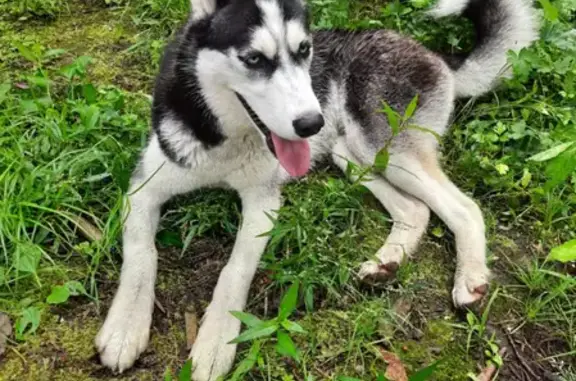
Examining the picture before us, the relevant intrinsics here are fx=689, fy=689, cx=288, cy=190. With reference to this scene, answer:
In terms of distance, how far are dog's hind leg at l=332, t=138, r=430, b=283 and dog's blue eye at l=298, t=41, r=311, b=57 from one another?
2.17 feet

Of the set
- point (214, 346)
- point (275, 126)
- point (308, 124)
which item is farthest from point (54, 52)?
point (214, 346)

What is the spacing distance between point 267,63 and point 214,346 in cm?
101

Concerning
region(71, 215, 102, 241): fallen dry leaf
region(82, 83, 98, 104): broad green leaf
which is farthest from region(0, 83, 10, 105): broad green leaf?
region(71, 215, 102, 241): fallen dry leaf

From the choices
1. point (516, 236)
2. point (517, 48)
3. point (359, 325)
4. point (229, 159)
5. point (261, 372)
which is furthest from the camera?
point (517, 48)

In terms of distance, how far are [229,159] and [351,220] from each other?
597mm

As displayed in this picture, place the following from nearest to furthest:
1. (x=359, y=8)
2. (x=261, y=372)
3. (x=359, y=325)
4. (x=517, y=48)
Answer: (x=261, y=372) → (x=359, y=325) → (x=517, y=48) → (x=359, y=8)

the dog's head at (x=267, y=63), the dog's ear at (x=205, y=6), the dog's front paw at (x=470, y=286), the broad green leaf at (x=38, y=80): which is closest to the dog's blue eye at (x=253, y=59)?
the dog's head at (x=267, y=63)

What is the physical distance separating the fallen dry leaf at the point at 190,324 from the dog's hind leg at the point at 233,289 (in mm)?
69

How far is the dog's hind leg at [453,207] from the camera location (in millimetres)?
2764

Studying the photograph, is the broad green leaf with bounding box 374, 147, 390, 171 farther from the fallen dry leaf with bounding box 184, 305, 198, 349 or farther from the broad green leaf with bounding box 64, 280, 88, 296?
the broad green leaf with bounding box 64, 280, 88, 296

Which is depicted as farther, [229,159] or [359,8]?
[359,8]

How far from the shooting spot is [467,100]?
3.53m

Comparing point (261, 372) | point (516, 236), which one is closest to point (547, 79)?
point (516, 236)

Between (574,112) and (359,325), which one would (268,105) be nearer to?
(359,325)
